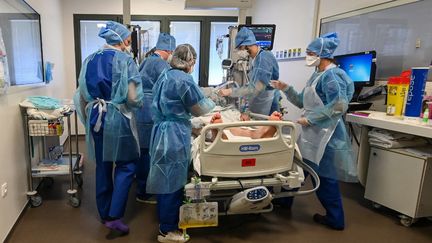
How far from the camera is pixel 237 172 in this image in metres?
1.83

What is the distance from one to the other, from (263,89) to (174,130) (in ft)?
4.25

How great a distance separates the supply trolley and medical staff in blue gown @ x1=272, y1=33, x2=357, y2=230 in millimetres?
1864

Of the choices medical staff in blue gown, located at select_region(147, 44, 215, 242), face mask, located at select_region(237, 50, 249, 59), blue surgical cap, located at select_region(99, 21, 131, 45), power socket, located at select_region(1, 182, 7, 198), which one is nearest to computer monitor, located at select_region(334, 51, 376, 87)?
face mask, located at select_region(237, 50, 249, 59)

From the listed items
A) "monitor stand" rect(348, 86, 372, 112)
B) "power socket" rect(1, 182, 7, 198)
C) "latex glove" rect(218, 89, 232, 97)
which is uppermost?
"latex glove" rect(218, 89, 232, 97)

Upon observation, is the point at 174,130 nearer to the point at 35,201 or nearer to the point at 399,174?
the point at 35,201

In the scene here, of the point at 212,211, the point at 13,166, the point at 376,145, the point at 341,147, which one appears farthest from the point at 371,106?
the point at 13,166

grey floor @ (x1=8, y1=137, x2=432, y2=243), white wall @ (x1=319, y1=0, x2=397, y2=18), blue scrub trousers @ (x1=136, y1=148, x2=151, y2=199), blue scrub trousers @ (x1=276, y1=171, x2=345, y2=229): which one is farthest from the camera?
white wall @ (x1=319, y1=0, x2=397, y2=18)

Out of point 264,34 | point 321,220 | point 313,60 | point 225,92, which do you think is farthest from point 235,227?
point 264,34

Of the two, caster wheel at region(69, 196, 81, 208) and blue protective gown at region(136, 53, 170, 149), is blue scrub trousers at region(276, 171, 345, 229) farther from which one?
caster wheel at region(69, 196, 81, 208)

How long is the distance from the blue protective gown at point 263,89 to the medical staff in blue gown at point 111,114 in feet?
3.83

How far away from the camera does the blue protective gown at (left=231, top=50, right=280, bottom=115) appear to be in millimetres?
2758

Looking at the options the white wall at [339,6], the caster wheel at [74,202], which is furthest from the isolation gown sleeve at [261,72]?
the caster wheel at [74,202]

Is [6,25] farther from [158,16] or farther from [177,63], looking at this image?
[158,16]

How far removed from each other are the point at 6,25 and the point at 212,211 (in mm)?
2000
